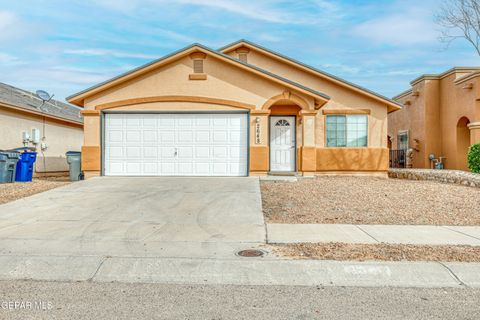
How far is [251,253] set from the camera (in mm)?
6020

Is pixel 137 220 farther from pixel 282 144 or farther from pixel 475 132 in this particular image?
pixel 475 132

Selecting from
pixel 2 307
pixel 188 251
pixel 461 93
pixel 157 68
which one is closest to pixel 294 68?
pixel 157 68

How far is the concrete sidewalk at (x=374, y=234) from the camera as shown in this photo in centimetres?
681

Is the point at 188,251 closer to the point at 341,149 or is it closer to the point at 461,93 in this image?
the point at 341,149

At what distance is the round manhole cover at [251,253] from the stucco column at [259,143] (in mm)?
8748

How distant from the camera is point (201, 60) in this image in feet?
49.8

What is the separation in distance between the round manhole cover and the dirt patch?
26cm

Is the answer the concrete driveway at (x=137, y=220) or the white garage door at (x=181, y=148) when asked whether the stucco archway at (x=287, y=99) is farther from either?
the concrete driveway at (x=137, y=220)

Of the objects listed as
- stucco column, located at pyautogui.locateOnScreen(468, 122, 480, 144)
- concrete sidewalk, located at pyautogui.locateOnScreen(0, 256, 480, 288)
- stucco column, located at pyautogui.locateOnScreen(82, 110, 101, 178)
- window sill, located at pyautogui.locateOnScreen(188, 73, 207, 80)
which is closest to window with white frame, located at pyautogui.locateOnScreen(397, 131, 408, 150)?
stucco column, located at pyautogui.locateOnScreen(468, 122, 480, 144)

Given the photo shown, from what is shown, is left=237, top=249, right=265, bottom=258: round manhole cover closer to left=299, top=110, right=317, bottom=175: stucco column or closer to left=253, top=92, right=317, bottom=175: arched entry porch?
left=299, top=110, right=317, bottom=175: stucco column

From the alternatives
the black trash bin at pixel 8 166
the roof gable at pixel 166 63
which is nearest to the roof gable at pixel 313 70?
the roof gable at pixel 166 63

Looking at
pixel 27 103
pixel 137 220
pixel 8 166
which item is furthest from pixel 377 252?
pixel 27 103

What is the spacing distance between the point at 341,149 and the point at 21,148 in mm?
13736

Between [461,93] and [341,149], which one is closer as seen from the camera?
[341,149]
